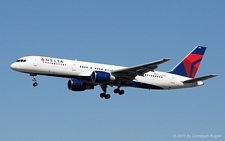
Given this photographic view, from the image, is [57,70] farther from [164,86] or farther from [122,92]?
[164,86]

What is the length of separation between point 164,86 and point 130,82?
4570 millimetres

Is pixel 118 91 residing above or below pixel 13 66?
below

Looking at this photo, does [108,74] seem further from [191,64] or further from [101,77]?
[191,64]

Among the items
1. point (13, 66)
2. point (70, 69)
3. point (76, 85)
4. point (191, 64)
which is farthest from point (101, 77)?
point (191, 64)

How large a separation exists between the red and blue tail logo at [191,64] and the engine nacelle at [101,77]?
995 cm

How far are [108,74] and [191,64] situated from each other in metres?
13.1

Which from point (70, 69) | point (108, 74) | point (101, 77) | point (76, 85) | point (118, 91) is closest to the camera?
point (70, 69)

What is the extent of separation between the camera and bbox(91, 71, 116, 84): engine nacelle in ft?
181

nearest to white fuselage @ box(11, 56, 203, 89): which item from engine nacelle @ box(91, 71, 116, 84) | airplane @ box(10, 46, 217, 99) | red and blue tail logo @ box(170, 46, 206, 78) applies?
airplane @ box(10, 46, 217, 99)

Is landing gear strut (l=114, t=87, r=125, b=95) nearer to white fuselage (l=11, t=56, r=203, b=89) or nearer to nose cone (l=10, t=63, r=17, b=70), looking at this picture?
white fuselage (l=11, t=56, r=203, b=89)

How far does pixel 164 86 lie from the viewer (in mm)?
60312

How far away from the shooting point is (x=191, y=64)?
210 ft

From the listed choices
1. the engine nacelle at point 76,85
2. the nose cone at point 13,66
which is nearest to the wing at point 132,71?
the engine nacelle at point 76,85

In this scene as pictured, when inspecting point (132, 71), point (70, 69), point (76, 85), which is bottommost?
point (76, 85)
